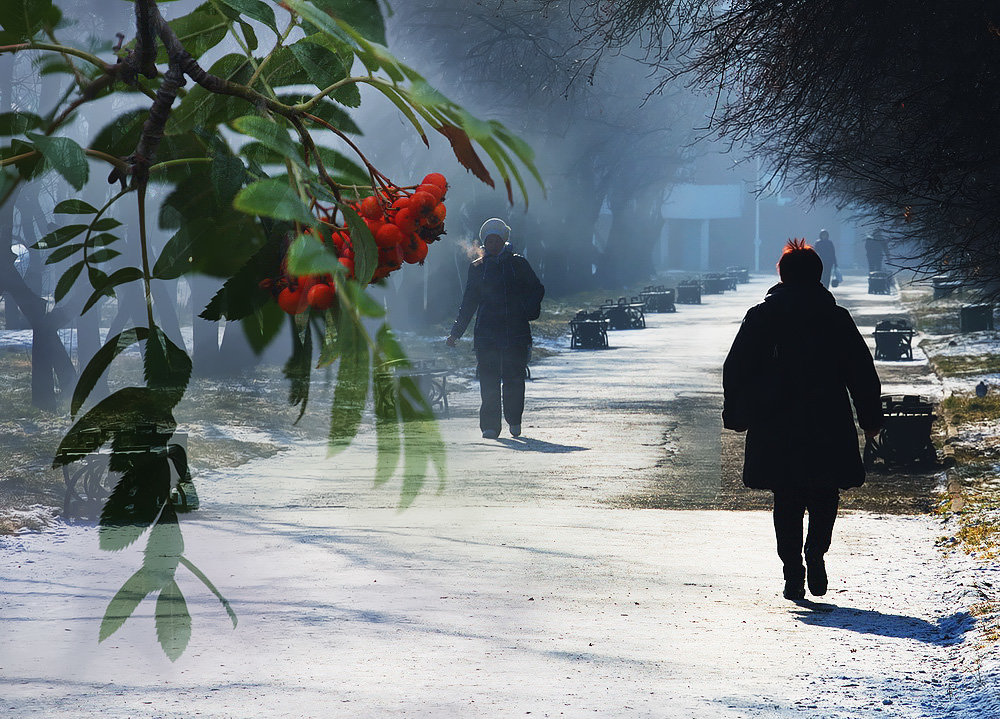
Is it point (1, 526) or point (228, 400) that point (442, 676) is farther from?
point (228, 400)

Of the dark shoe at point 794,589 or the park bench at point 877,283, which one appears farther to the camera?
the park bench at point 877,283

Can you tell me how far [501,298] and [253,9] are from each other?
10798 millimetres

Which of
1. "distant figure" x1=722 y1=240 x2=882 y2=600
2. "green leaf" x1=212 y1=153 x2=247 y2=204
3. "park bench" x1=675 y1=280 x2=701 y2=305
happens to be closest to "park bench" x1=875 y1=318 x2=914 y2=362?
"distant figure" x1=722 y1=240 x2=882 y2=600

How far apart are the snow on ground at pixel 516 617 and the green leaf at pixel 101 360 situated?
2409mm

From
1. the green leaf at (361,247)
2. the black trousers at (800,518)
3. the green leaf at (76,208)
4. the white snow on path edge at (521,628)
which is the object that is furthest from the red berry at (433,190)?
the black trousers at (800,518)

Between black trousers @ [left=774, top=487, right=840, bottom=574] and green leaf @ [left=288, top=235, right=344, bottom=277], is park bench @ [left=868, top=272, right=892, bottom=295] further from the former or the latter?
green leaf @ [left=288, top=235, right=344, bottom=277]

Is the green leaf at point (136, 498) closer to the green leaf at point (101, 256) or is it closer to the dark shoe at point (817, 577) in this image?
the green leaf at point (101, 256)

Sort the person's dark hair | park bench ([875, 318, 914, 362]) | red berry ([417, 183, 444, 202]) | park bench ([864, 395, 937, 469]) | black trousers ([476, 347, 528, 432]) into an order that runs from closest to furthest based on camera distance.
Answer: red berry ([417, 183, 444, 202]), the person's dark hair, park bench ([864, 395, 937, 469]), black trousers ([476, 347, 528, 432]), park bench ([875, 318, 914, 362])

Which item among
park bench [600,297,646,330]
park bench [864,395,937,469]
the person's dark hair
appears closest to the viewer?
the person's dark hair

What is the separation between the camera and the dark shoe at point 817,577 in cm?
668

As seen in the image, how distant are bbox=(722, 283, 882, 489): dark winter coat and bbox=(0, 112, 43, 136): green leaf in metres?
5.73

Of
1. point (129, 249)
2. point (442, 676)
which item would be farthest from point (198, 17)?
point (442, 676)

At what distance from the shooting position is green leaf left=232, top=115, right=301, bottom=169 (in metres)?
0.66

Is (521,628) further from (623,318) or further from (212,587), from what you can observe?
(623,318)
